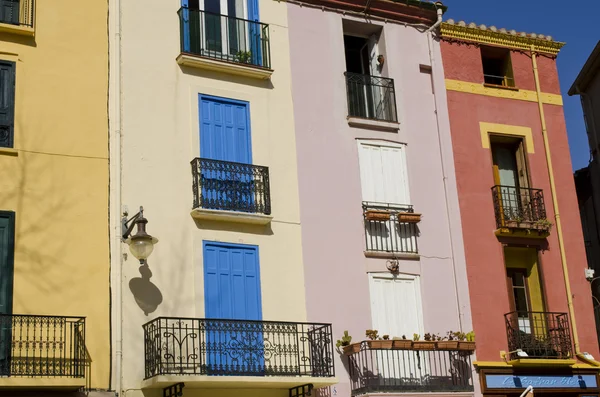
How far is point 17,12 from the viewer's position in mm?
19828

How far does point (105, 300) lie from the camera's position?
18656mm

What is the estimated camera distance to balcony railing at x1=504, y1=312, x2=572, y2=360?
895 inches

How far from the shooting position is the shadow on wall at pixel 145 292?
19.0 m

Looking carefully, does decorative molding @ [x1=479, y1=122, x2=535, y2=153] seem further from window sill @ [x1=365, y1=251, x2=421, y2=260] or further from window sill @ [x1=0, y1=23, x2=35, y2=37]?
window sill @ [x1=0, y1=23, x2=35, y2=37]

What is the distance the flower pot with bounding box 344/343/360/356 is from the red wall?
3.38 metres

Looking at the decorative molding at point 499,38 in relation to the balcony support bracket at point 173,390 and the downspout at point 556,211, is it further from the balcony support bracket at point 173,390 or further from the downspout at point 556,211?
the balcony support bracket at point 173,390

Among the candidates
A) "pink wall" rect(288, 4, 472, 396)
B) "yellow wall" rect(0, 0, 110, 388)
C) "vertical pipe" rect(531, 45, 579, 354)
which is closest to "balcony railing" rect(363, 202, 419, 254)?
"pink wall" rect(288, 4, 472, 396)

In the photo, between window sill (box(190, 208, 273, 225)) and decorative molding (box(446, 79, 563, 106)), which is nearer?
window sill (box(190, 208, 273, 225))

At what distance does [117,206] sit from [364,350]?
588 cm

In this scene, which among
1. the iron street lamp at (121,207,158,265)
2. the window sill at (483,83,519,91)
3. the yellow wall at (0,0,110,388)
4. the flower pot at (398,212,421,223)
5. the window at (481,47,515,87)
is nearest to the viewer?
the iron street lamp at (121,207,158,265)

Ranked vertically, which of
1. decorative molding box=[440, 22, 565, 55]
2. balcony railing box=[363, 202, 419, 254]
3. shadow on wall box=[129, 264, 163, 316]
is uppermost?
decorative molding box=[440, 22, 565, 55]

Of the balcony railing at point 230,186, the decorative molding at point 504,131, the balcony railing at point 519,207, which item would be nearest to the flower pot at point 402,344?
the balcony railing at point 230,186

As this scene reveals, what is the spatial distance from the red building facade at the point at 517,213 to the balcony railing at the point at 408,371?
59 cm

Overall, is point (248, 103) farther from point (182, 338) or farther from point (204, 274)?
point (182, 338)
